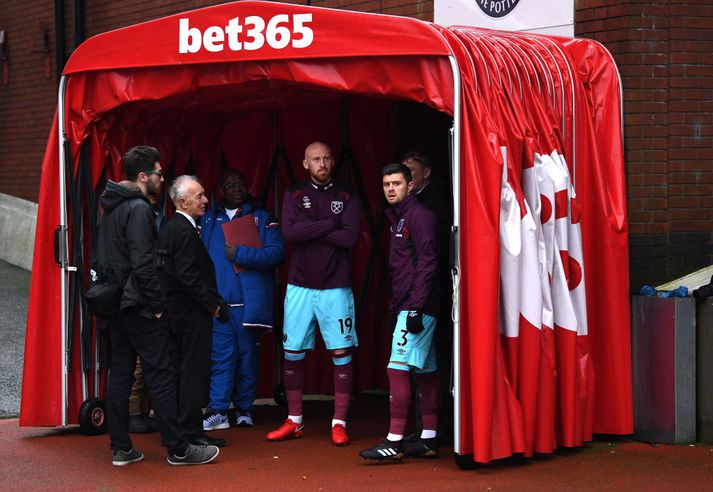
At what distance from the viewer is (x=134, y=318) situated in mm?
6867

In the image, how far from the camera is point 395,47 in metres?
6.84

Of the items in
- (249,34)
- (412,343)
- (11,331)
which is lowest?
(11,331)

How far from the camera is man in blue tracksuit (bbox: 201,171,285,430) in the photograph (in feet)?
27.0

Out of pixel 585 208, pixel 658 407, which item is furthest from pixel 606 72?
pixel 658 407

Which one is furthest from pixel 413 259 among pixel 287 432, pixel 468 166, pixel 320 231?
pixel 287 432

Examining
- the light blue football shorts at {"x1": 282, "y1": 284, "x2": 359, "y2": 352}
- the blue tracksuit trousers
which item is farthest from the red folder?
the light blue football shorts at {"x1": 282, "y1": 284, "x2": 359, "y2": 352}

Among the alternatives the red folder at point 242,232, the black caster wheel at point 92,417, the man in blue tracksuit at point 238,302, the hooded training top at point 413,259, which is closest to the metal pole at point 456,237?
the hooded training top at point 413,259

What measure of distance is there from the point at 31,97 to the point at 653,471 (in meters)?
10.2

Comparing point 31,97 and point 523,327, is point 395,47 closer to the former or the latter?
point 523,327

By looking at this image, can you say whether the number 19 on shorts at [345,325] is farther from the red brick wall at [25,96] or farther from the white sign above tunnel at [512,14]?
the red brick wall at [25,96]

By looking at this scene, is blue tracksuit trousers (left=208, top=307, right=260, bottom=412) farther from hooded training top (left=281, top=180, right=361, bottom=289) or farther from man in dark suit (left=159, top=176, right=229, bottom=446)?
man in dark suit (left=159, top=176, right=229, bottom=446)

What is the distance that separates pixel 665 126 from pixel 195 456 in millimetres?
3881

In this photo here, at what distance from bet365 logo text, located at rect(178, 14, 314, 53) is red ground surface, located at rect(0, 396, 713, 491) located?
257 centimetres

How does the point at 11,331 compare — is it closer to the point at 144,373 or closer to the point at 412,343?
the point at 144,373
